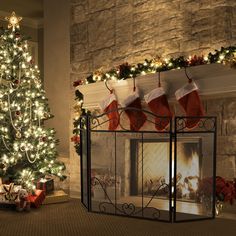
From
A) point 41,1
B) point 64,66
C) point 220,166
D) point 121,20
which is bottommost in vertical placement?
point 220,166

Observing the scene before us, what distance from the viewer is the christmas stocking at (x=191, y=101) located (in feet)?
10.7

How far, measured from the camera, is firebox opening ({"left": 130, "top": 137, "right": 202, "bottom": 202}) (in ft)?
10.4

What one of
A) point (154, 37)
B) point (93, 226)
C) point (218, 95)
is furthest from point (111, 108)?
point (93, 226)

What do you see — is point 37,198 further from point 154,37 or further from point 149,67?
point 154,37

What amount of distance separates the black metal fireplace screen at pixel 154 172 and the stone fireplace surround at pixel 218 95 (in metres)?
0.13

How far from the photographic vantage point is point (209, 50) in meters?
3.52

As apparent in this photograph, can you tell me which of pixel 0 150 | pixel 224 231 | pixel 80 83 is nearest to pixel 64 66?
pixel 80 83

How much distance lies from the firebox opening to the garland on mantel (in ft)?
2.20

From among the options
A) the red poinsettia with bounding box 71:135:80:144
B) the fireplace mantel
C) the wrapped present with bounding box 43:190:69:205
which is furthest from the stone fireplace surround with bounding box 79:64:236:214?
the wrapped present with bounding box 43:190:69:205

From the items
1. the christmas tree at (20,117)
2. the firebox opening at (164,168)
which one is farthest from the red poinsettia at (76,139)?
the firebox opening at (164,168)

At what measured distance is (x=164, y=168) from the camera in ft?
10.5

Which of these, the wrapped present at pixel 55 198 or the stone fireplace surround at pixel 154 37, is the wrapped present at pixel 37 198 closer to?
the wrapped present at pixel 55 198

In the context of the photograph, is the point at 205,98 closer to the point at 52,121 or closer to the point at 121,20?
the point at 121,20

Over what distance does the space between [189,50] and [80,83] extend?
1.42m
